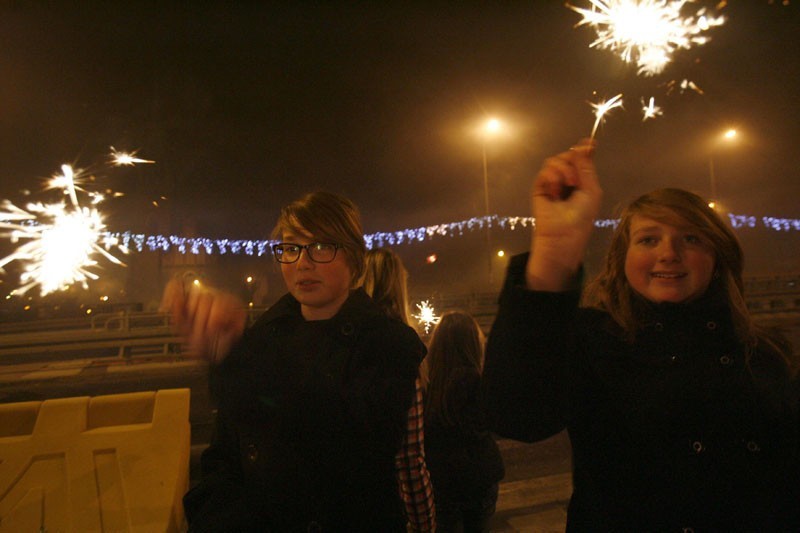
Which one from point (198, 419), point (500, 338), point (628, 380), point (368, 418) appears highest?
point (500, 338)

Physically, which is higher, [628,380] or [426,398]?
[628,380]

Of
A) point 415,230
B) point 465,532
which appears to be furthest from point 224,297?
point 415,230

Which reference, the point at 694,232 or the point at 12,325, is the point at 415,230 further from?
the point at 694,232

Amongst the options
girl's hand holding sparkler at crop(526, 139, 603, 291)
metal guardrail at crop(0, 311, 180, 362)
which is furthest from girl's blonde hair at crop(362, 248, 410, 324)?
metal guardrail at crop(0, 311, 180, 362)

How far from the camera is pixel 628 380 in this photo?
1631mm

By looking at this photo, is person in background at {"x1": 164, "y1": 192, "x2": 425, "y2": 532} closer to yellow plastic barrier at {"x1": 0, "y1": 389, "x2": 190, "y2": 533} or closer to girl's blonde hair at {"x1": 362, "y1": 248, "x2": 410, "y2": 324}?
girl's blonde hair at {"x1": 362, "y1": 248, "x2": 410, "y2": 324}

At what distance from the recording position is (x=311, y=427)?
182 centimetres

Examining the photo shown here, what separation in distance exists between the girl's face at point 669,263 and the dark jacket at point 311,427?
3.21ft

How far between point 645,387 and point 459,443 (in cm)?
159

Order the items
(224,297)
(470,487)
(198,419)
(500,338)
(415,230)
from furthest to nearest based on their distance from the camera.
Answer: (415,230)
(198,419)
(470,487)
(224,297)
(500,338)

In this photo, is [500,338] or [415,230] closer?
[500,338]

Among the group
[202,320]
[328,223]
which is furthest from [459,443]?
[202,320]

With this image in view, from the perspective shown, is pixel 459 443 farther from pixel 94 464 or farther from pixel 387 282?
pixel 94 464

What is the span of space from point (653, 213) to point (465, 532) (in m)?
2.32
